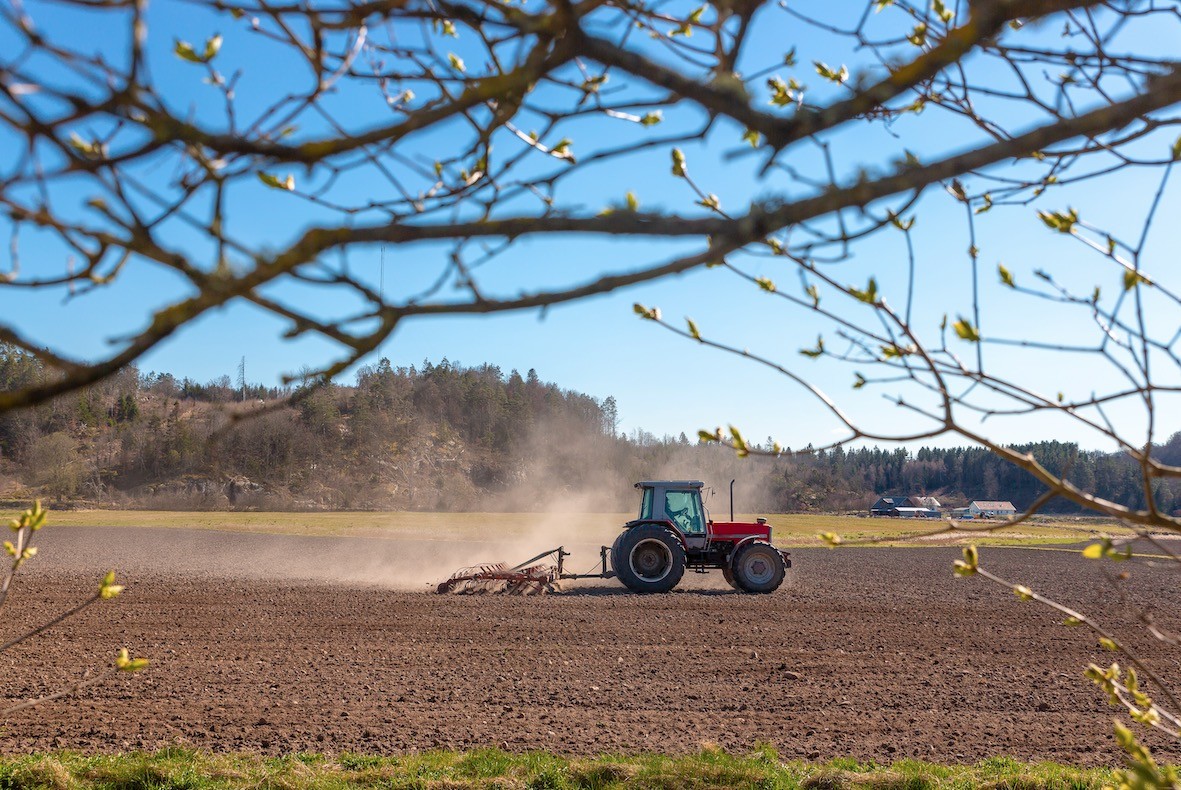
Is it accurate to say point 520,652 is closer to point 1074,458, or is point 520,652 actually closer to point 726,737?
point 726,737

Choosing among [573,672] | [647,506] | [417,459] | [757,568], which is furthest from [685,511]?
[417,459]

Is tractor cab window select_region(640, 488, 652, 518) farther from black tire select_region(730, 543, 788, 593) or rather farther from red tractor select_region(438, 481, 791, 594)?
black tire select_region(730, 543, 788, 593)

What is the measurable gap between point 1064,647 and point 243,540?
99.7ft

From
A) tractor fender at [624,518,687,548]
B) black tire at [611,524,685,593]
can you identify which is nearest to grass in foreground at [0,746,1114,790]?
black tire at [611,524,685,593]

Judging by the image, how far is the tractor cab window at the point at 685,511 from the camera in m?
17.6

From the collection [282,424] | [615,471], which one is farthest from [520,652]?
[282,424]

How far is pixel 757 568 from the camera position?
17.9 meters

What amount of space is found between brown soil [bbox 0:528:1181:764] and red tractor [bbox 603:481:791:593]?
55 centimetres

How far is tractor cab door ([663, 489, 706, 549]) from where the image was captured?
1766cm

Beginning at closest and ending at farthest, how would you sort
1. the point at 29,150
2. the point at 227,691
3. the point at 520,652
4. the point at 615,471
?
the point at 29,150
the point at 227,691
the point at 520,652
the point at 615,471

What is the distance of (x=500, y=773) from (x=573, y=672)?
3.43 metres

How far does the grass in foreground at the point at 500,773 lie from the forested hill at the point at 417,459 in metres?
54.3

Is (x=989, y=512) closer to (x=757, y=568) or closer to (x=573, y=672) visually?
(x=757, y=568)

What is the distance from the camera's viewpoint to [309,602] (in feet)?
52.2
